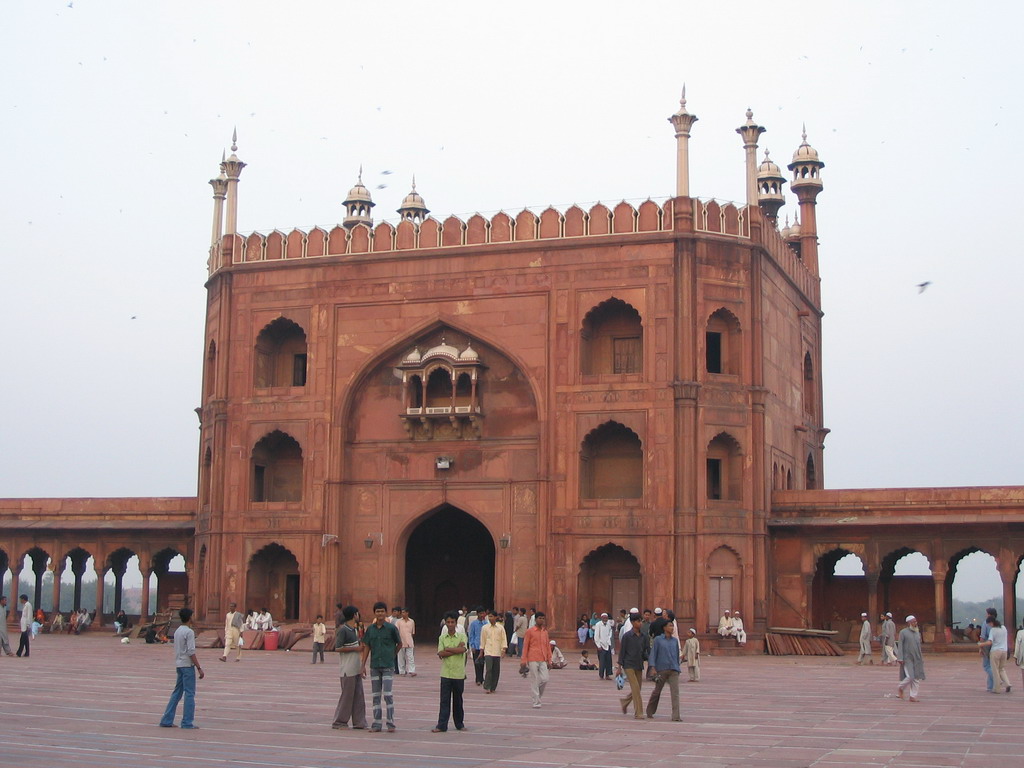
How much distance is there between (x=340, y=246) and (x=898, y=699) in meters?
18.2

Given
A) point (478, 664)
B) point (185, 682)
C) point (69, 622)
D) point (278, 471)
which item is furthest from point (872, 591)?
point (69, 622)

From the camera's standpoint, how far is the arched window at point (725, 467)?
28.5 metres

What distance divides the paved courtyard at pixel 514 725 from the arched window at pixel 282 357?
12065mm

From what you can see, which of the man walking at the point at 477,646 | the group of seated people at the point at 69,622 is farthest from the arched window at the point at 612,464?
the group of seated people at the point at 69,622

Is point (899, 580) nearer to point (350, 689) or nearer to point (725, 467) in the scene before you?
point (725, 467)

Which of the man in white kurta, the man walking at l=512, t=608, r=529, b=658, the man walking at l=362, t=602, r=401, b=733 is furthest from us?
the man in white kurta

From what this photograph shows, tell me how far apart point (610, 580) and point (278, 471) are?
8.65 meters

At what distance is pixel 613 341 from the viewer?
29.8 m

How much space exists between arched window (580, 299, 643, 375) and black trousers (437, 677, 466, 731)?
17.1 metres

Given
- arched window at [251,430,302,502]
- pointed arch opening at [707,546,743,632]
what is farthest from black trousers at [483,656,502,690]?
arched window at [251,430,302,502]

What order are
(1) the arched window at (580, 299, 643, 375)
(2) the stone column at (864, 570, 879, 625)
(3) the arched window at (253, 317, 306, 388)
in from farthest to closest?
(3) the arched window at (253, 317, 306, 388) < (1) the arched window at (580, 299, 643, 375) < (2) the stone column at (864, 570, 879, 625)

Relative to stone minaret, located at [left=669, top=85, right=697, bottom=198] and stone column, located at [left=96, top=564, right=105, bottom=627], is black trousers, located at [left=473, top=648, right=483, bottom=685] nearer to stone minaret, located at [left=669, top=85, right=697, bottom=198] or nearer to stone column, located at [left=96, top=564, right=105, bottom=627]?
stone minaret, located at [left=669, top=85, right=697, bottom=198]

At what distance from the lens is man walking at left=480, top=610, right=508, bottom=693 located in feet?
56.4

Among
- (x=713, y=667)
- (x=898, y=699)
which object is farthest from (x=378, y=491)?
(x=898, y=699)
